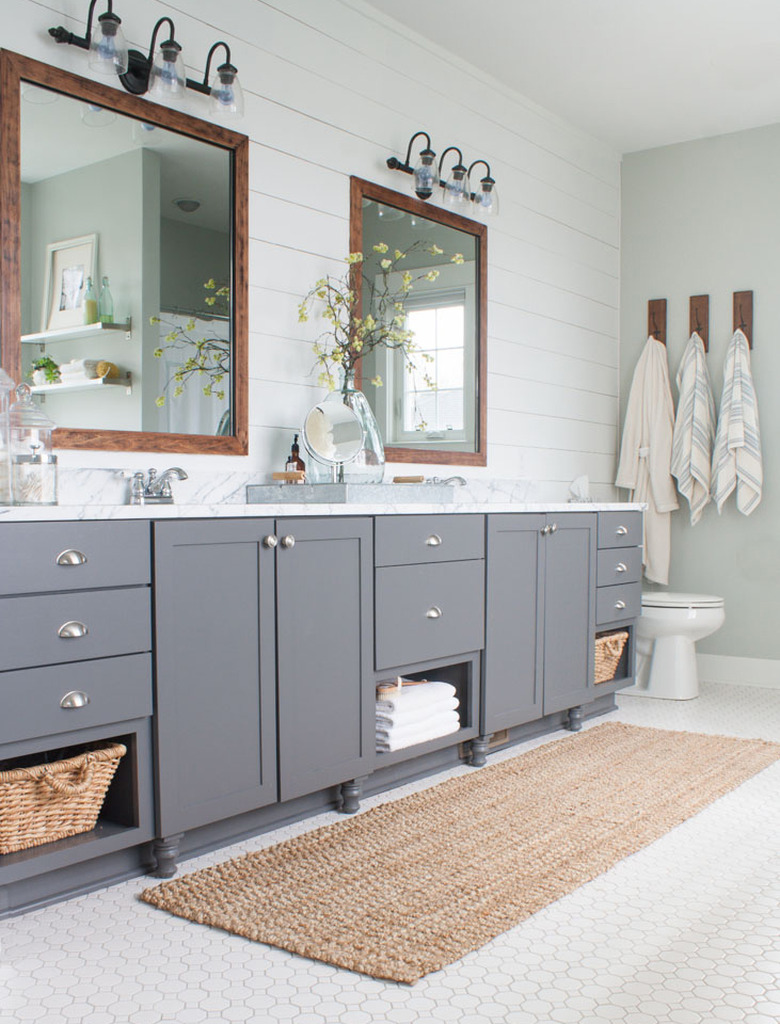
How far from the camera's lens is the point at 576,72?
12.8 feet

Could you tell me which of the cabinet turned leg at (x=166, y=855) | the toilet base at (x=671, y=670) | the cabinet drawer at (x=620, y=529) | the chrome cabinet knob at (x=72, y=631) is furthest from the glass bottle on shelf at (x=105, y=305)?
the toilet base at (x=671, y=670)

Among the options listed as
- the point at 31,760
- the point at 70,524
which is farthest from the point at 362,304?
the point at 31,760

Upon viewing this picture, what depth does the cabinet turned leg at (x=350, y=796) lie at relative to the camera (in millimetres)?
2584

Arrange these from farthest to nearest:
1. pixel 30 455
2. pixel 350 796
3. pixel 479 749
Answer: pixel 479 749, pixel 350 796, pixel 30 455

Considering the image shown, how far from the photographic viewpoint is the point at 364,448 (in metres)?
2.99

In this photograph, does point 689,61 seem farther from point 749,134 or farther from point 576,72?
point 749,134

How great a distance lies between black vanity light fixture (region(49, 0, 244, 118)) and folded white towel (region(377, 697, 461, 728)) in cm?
170

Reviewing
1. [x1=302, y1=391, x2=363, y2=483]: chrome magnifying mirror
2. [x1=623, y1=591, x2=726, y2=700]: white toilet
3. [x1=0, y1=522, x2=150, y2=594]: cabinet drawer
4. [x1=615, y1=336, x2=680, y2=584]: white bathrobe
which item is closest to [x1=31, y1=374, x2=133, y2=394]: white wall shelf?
[x1=0, y1=522, x2=150, y2=594]: cabinet drawer

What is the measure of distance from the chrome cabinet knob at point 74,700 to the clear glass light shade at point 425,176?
7.34ft

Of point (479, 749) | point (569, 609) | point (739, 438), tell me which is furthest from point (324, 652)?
point (739, 438)

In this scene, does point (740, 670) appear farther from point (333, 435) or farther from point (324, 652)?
point (324, 652)

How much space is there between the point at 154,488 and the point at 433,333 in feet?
4.77

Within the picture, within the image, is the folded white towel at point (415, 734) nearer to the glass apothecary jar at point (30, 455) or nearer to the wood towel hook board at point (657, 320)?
the glass apothecary jar at point (30, 455)

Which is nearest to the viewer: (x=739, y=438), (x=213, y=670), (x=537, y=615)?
(x=213, y=670)
